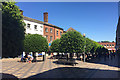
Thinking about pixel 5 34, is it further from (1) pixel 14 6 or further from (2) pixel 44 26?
(2) pixel 44 26

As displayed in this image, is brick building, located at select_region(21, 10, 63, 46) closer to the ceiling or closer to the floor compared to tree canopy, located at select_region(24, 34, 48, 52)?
closer to the ceiling

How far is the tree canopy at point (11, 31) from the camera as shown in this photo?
629 centimetres

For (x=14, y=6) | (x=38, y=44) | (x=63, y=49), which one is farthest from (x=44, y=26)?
(x=14, y=6)

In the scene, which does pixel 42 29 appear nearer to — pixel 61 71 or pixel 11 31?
pixel 61 71

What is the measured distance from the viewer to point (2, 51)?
614 centimetres

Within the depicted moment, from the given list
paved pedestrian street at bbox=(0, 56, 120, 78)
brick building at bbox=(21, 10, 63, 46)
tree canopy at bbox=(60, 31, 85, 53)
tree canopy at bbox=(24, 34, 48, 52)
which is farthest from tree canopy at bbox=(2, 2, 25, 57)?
brick building at bbox=(21, 10, 63, 46)

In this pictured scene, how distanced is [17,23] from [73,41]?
11340mm

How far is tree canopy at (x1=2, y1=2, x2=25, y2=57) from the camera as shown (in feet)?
20.6

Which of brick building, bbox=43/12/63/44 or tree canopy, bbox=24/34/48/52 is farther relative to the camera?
brick building, bbox=43/12/63/44

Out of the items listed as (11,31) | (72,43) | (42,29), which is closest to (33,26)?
(42,29)

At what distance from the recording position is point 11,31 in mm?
6621

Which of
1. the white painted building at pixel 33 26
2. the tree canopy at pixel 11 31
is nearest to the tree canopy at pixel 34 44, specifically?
the tree canopy at pixel 11 31

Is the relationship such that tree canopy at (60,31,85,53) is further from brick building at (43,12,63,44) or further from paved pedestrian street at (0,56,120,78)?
brick building at (43,12,63,44)

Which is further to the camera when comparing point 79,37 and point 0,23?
point 79,37
